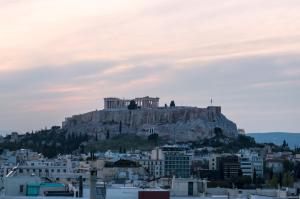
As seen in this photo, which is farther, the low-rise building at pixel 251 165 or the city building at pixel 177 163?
the low-rise building at pixel 251 165

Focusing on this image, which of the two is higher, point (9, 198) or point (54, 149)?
point (54, 149)

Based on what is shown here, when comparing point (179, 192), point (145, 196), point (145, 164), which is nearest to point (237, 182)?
point (145, 164)

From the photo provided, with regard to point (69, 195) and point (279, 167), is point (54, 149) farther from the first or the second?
point (69, 195)

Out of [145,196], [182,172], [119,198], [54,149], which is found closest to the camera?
[145,196]

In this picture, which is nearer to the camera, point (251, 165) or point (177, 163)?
point (177, 163)

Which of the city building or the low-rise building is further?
the low-rise building

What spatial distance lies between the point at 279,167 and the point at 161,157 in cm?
1536

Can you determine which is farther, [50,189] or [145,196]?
[50,189]

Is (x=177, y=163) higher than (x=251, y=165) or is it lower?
lower

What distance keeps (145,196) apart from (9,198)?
17.8 feet

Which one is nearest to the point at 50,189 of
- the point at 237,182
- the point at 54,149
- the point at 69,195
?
the point at 69,195

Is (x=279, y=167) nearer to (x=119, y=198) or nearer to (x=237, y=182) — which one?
(x=237, y=182)

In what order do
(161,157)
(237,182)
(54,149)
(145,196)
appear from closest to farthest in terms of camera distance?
1. (145,196)
2. (237,182)
3. (161,157)
4. (54,149)

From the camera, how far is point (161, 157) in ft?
474
